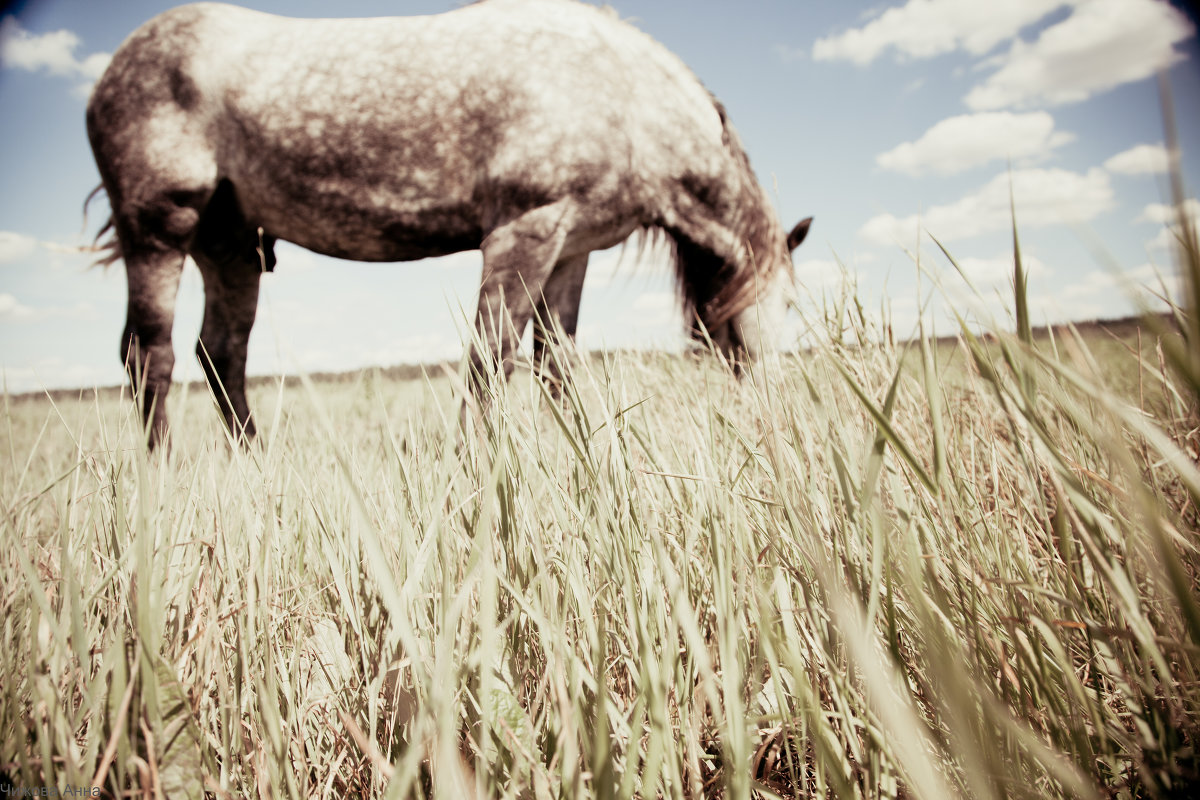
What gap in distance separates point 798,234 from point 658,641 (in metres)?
3.25

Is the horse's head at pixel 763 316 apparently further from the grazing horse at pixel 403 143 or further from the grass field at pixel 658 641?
the grass field at pixel 658 641

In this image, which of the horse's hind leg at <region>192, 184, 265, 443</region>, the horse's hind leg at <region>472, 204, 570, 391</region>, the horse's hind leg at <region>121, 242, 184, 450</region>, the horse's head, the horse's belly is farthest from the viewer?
the horse's head

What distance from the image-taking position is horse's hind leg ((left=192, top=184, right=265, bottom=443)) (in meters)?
2.83

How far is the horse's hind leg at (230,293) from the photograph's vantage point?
283cm

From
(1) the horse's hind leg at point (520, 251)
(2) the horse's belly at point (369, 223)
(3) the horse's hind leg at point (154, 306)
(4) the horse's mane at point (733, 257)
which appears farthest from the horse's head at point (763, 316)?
(3) the horse's hind leg at point (154, 306)

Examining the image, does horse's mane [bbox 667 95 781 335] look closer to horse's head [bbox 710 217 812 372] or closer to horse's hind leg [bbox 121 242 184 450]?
horse's head [bbox 710 217 812 372]

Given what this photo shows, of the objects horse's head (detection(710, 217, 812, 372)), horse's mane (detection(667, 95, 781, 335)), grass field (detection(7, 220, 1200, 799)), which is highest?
horse's mane (detection(667, 95, 781, 335))

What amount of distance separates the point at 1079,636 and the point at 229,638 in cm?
102

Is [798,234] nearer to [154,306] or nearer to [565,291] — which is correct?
[565,291]

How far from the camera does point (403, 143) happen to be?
2.32 meters

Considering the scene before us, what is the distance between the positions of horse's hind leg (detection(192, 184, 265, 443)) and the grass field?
2.28 metres

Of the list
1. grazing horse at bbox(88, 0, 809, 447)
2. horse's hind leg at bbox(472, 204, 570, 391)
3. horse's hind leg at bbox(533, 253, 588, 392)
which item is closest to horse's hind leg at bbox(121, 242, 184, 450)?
grazing horse at bbox(88, 0, 809, 447)

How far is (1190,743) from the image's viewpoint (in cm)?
49

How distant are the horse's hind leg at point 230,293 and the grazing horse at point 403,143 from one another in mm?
38
